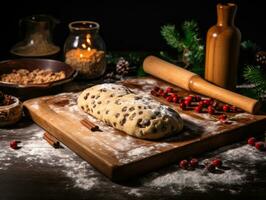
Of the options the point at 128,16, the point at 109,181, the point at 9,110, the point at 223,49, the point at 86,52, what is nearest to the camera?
the point at 109,181

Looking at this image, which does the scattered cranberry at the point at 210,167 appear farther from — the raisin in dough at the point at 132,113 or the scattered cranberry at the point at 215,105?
the scattered cranberry at the point at 215,105

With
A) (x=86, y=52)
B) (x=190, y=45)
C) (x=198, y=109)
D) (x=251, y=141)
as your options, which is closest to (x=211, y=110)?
(x=198, y=109)

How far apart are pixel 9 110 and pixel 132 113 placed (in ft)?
1.46

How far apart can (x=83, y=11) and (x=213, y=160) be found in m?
1.35

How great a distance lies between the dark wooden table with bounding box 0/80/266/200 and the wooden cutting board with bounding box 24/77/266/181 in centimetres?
3

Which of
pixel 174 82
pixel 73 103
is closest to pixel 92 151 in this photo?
pixel 73 103

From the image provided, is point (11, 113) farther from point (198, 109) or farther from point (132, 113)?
point (198, 109)

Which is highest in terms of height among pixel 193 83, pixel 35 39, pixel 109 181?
pixel 35 39

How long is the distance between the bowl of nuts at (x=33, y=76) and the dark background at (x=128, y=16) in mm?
502

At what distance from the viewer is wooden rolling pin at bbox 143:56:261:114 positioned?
6.82ft

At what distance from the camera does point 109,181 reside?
1648 millimetres

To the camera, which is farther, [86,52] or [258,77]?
[86,52]

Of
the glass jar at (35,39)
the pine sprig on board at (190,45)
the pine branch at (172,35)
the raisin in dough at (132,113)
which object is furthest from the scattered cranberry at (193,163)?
the glass jar at (35,39)

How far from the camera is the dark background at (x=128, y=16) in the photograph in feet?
9.27
